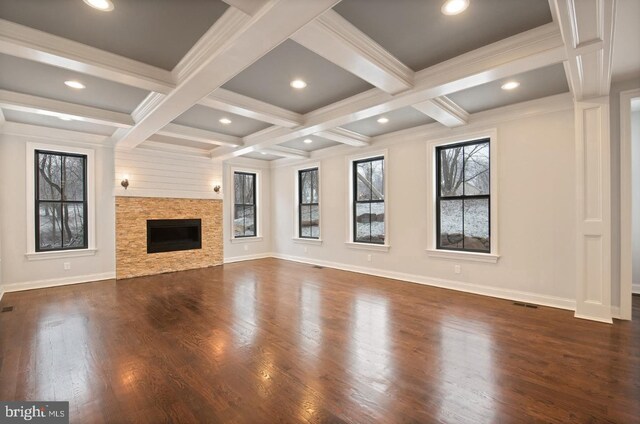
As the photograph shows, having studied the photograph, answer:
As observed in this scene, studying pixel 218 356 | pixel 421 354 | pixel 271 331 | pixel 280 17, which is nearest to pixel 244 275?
pixel 271 331

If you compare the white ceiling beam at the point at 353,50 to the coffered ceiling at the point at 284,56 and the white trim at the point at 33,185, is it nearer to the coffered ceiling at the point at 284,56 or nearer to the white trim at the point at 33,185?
the coffered ceiling at the point at 284,56

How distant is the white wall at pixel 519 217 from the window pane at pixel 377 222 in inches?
13.3

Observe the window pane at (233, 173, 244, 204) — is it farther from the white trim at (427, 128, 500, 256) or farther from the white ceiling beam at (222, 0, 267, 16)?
the white ceiling beam at (222, 0, 267, 16)

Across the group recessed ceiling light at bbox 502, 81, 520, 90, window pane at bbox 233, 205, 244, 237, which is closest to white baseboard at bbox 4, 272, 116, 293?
window pane at bbox 233, 205, 244, 237

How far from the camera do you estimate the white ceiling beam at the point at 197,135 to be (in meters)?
5.21

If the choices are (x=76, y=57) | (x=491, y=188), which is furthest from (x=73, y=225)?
(x=491, y=188)

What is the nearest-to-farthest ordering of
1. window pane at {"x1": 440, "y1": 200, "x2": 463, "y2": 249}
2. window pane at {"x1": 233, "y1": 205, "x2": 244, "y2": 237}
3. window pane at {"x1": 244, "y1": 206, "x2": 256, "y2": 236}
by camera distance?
1. window pane at {"x1": 440, "y1": 200, "x2": 463, "y2": 249}
2. window pane at {"x1": 233, "y1": 205, "x2": 244, "y2": 237}
3. window pane at {"x1": 244, "y1": 206, "x2": 256, "y2": 236}

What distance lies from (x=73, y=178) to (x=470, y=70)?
6.90m

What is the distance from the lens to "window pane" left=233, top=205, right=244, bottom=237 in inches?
323

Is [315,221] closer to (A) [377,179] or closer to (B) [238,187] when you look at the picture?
(A) [377,179]

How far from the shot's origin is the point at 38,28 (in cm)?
254

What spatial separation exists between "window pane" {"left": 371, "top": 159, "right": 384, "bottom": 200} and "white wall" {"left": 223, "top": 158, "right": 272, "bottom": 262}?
11.6ft

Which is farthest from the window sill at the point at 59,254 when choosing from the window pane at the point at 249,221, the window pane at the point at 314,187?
the window pane at the point at 314,187

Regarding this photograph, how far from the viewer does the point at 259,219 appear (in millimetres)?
8672
